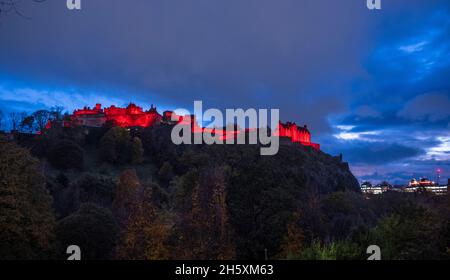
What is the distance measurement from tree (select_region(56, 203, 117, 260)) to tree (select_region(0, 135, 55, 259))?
131cm

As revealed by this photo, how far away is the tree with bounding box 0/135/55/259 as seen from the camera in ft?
53.6

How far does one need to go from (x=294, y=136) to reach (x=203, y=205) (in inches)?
4531

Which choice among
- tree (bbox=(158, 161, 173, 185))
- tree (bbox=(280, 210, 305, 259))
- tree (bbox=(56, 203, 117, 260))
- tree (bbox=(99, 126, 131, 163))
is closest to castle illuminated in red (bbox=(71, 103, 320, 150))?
tree (bbox=(99, 126, 131, 163))

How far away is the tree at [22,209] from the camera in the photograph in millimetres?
16328

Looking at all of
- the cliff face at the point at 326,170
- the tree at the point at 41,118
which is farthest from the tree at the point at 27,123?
the cliff face at the point at 326,170

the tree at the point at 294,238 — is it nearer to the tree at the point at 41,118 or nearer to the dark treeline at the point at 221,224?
the dark treeline at the point at 221,224

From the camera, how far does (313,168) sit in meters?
104

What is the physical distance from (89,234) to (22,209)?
468cm

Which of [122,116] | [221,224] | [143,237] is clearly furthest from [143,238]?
[122,116]

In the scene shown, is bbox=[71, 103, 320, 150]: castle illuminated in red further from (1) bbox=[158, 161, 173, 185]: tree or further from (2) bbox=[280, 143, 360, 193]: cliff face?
(1) bbox=[158, 161, 173, 185]: tree

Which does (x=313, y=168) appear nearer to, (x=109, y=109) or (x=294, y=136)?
(x=294, y=136)

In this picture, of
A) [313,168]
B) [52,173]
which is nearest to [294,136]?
[313,168]

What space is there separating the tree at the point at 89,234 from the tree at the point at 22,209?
1.31 m

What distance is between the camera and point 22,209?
58.1 feet
